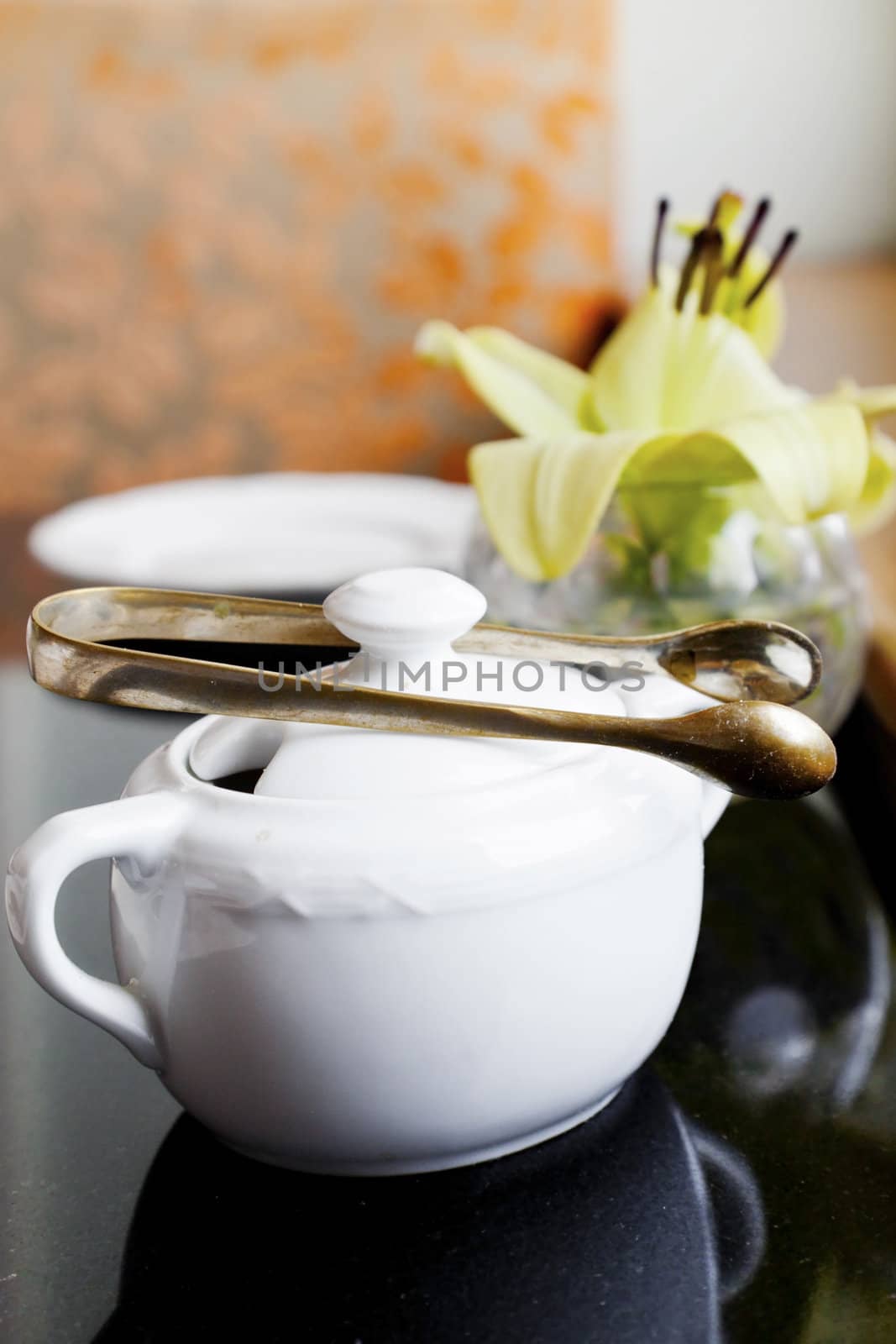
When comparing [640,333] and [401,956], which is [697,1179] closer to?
[401,956]

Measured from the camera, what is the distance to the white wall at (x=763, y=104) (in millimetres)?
2254

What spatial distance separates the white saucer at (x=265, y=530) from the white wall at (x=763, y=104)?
1387 millimetres

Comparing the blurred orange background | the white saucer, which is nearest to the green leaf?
the white saucer

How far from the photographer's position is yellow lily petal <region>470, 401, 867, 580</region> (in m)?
0.47

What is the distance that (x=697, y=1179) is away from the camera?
0.35 m

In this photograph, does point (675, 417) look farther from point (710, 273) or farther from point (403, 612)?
point (403, 612)

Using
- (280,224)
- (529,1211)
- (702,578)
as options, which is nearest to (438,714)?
(529,1211)

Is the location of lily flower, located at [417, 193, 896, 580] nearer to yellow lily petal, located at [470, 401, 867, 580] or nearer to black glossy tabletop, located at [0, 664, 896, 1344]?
yellow lily petal, located at [470, 401, 867, 580]

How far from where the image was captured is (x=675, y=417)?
21.2 inches

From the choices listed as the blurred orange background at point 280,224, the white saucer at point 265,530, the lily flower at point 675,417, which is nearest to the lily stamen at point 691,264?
the lily flower at point 675,417

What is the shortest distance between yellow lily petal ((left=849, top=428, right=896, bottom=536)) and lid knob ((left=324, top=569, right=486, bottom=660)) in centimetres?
25

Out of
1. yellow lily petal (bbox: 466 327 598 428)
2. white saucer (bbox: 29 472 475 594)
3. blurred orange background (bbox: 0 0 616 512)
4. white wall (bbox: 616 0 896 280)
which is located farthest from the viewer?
white wall (bbox: 616 0 896 280)

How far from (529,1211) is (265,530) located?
0.74 metres

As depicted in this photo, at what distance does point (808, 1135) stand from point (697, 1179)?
0.04m
